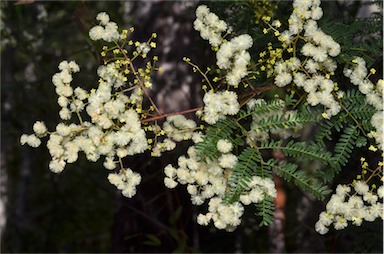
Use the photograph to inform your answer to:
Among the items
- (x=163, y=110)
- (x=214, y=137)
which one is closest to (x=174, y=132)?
(x=214, y=137)

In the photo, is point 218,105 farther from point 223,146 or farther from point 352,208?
point 352,208

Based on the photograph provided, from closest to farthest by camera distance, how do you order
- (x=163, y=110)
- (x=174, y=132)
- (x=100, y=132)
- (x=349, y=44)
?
(x=100, y=132), (x=174, y=132), (x=349, y=44), (x=163, y=110)

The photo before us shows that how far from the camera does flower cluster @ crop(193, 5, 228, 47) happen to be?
145cm

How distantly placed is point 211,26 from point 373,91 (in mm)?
456

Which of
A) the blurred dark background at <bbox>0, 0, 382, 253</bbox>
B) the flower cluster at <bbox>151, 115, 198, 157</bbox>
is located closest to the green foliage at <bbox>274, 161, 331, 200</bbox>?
the flower cluster at <bbox>151, 115, 198, 157</bbox>

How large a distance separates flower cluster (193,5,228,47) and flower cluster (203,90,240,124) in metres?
0.14

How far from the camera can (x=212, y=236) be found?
136 inches

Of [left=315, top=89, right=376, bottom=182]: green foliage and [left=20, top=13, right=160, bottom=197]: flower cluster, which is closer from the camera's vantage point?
[left=20, top=13, right=160, bottom=197]: flower cluster

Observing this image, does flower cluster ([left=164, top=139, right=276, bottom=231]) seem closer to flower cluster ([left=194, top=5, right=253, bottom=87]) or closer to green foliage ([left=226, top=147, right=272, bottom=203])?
green foliage ([left=226, top=147, right=272, bottom=203])

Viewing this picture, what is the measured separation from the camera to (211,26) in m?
1.47

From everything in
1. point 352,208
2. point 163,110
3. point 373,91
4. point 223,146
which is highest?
point 163,110

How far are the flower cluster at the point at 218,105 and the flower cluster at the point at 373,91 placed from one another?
1.13 feet

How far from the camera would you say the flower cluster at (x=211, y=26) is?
1451 millimetres

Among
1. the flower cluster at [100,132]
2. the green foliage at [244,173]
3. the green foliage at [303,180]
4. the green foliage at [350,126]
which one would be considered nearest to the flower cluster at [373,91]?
the green foliage at [350,126]
